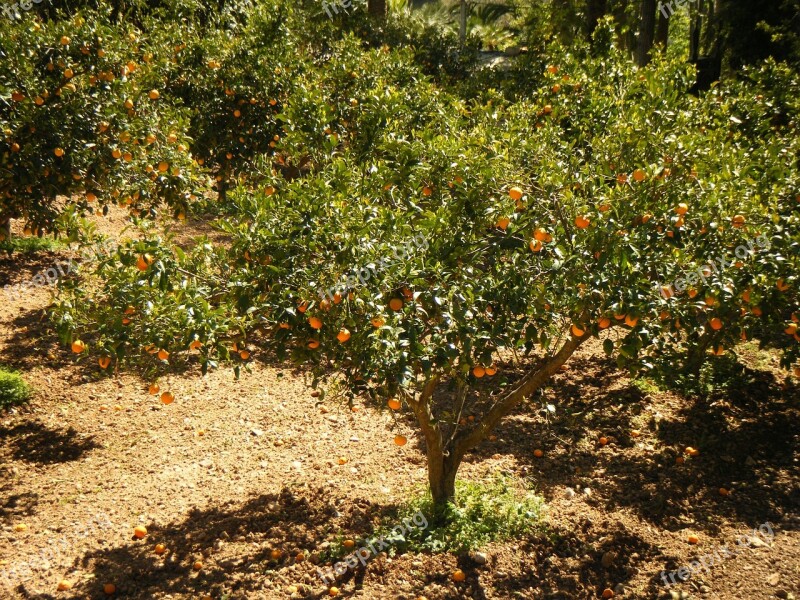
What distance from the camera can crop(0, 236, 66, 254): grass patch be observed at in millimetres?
8117

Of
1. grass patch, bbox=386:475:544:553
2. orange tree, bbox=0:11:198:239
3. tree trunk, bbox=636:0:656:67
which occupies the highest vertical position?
tree trunk, bbox=636:0:656:67

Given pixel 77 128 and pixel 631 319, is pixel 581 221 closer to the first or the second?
pixel 631 319

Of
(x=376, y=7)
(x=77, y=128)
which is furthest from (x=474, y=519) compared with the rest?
(x=376, y=7)

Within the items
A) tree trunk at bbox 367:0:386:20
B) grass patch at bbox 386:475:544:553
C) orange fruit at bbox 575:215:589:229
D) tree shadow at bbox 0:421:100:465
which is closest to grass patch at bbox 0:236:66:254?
tree shadow at bbox 0:421:100:465

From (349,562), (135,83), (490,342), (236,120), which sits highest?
(236,120)

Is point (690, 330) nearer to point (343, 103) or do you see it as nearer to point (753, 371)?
point (753, 371)

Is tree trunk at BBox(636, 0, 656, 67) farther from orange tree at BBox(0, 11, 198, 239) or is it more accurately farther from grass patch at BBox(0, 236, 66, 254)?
grass patch at BBox(0, 236, 66, 254)

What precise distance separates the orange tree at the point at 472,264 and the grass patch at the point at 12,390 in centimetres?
258

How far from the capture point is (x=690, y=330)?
3570mm

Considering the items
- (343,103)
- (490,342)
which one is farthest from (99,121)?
(490,342)

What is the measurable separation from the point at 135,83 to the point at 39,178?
1.06 metres

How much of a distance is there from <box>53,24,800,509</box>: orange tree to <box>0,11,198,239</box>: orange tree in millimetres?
1700

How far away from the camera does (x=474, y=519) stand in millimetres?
4293

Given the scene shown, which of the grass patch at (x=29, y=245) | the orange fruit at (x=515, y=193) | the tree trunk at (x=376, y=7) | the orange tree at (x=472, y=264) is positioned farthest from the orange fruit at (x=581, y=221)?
the tree trunk at (x=376, y=7)
